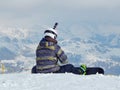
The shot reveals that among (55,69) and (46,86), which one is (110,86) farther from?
(55,69)

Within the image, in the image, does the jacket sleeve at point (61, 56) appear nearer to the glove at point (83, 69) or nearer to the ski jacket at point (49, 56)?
the ski jacket at point (49, 56)

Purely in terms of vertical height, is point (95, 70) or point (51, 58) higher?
point (51, 58)

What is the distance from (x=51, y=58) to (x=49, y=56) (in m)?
0.10

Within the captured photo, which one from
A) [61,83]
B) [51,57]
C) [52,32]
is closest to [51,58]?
[51,57]

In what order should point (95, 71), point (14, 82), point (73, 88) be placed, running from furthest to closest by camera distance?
point (95, 71) < point (14, 82) < point (73, 88)

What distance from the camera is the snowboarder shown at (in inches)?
577

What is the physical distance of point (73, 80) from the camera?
10859 mm

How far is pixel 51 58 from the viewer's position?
14859mm

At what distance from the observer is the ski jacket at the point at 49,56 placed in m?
14.8

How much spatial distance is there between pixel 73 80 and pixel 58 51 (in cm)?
405

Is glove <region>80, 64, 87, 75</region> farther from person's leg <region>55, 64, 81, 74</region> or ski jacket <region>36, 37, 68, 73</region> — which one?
ski jacket <region>36, 37, 68, 73</region>

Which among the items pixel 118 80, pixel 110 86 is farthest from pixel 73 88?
pixel 118 80

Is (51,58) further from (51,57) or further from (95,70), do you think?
(95,70)

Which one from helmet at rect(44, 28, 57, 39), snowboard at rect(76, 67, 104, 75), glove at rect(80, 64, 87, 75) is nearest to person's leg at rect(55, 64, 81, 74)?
glove at rect(80, 64, 87, 75)
